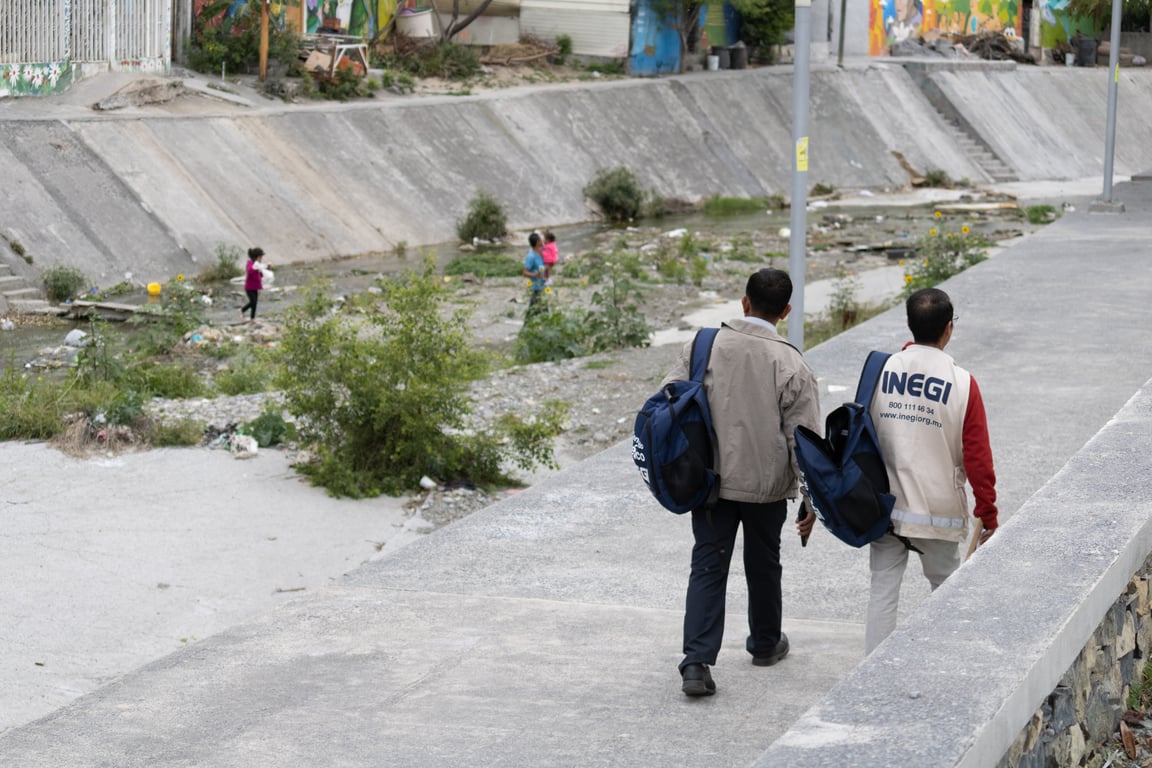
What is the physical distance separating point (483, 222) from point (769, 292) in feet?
79.3

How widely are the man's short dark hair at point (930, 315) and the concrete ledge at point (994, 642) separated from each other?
2.43 ft

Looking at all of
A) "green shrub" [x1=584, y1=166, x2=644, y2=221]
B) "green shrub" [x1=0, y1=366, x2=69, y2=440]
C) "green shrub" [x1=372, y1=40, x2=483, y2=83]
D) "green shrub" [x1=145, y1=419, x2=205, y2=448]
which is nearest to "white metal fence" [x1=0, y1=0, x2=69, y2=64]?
"green shrub" [x1=372, y1=40, x2=483, y2=83]

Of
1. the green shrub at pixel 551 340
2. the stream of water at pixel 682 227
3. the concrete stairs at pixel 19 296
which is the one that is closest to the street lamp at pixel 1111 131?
the stream of water at pixel 682 227

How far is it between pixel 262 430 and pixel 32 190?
13.7 metres

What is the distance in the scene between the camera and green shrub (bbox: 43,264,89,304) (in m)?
21.5

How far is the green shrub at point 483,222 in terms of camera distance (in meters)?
29.7

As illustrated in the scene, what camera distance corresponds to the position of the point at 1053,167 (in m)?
47.6

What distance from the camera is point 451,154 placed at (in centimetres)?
3309

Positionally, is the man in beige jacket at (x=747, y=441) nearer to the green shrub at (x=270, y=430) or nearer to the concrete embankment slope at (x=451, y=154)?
the green shrub at (x=270, y=430)

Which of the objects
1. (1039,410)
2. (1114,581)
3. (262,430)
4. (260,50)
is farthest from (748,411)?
(260,50)

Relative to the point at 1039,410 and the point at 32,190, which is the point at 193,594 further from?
the point at 32,190

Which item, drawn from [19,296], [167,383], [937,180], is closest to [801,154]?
[167,383]

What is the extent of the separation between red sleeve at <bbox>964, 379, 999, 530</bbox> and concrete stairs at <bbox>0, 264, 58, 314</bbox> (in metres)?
17.5

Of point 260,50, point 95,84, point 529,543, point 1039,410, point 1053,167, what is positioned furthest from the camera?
point 1053,167
